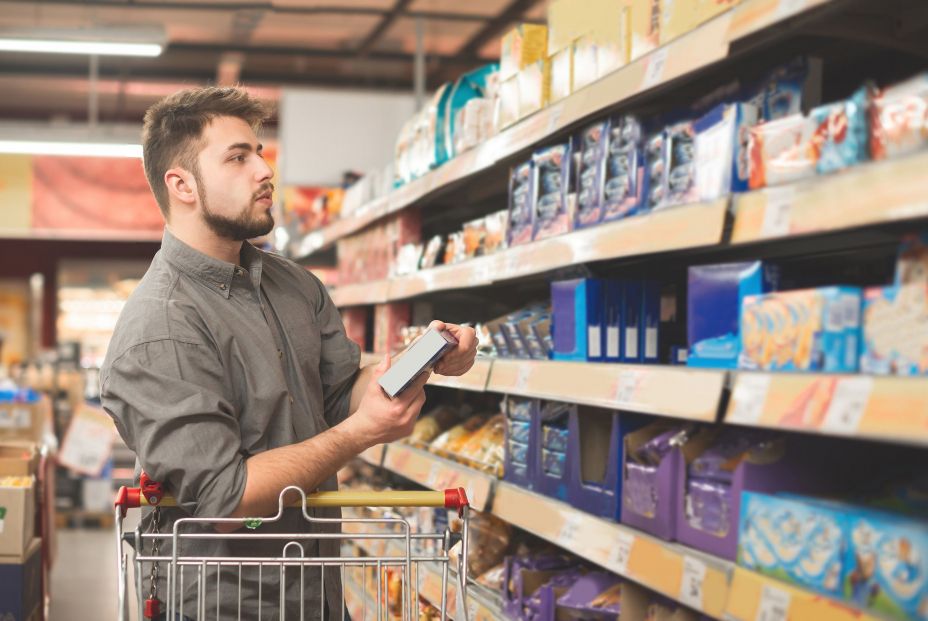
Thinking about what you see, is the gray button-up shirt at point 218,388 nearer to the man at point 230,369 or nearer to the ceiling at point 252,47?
the man at point 230,369

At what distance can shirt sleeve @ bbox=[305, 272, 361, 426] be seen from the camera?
2.66 m

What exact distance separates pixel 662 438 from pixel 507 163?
1327 mm

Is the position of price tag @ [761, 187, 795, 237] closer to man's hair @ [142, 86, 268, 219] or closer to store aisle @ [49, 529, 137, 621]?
man's hair @ [142, 86, 268, 219]

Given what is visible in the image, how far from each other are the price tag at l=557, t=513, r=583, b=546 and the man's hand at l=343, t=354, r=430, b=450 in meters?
0.48

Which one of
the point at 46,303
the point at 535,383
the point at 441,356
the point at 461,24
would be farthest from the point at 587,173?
the point at 46,303

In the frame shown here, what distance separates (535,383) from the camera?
2717 mm

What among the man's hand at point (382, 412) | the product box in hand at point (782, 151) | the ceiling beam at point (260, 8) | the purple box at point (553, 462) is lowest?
the purple box at point (553, 462)

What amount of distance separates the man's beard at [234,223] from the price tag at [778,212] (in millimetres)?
1099

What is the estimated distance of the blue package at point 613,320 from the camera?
2516mm

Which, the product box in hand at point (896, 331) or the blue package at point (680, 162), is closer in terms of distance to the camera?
the product box in hand at point (896, 331)

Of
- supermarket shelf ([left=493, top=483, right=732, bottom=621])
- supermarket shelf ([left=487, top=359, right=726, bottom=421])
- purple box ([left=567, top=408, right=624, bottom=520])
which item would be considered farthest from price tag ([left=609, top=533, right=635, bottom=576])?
supermarket shelf ([left=487, top=359, right=726, bottom=421])

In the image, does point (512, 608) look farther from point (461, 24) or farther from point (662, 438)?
point (461, 24)

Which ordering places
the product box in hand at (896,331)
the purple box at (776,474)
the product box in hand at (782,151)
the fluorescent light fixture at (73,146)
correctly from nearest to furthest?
the product box in hand at (896,331), the product box in hand at (782,151), the purple box at (776,474), the fluorescent light fixture at (73,146)

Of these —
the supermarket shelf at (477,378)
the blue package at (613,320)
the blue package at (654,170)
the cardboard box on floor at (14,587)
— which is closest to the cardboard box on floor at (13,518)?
the cardboard box on floor at (14,587)
